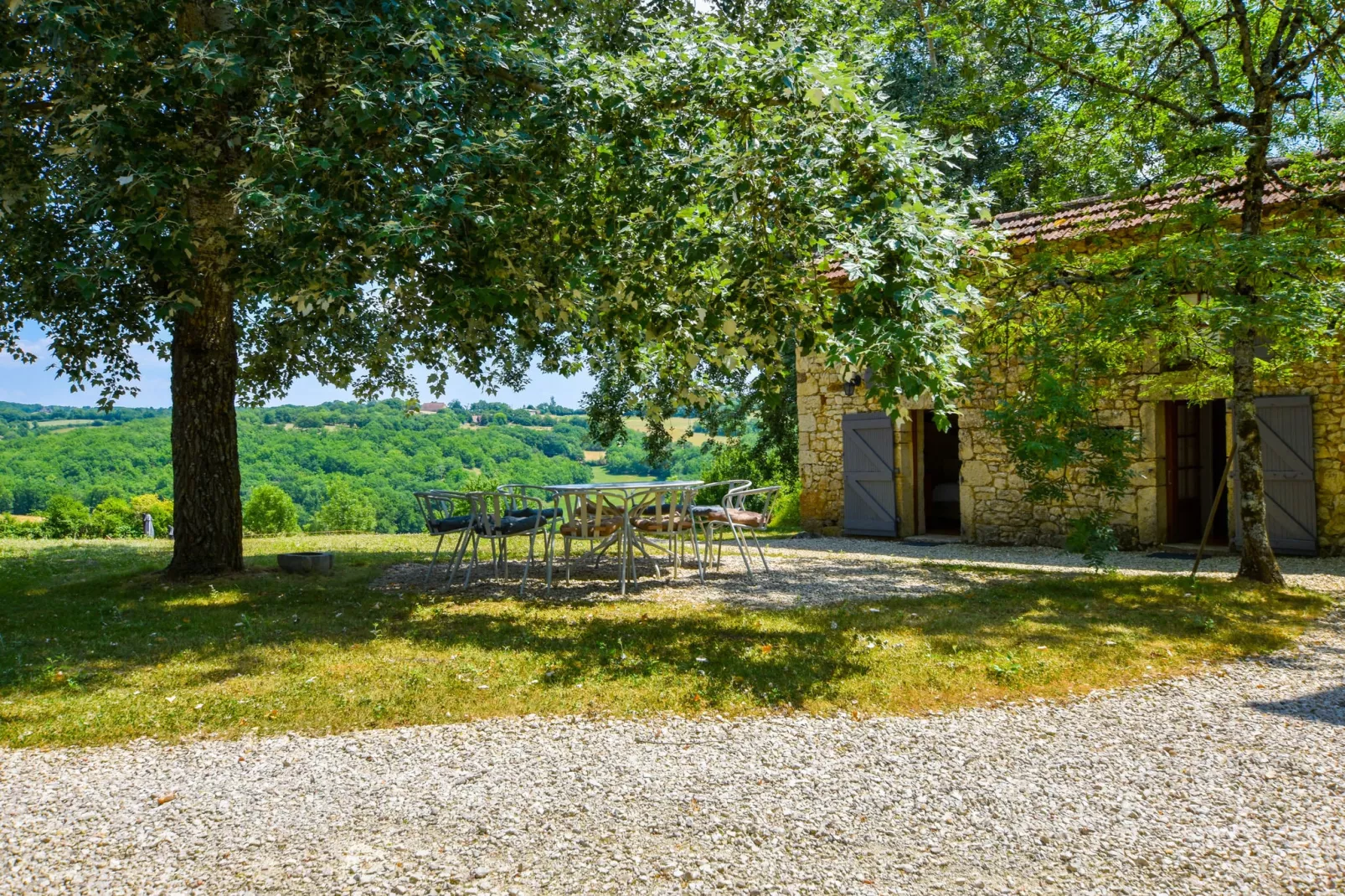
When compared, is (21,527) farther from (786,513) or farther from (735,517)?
(735,517)

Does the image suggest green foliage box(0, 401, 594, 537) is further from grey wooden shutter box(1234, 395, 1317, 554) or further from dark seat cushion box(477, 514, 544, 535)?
grey wooden shutter box(1234, 395, 1317, 554)

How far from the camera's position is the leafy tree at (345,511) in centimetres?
2227

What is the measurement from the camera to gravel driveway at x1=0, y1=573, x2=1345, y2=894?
2.45m

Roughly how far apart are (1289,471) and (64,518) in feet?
84.7

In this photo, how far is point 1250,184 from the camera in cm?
711

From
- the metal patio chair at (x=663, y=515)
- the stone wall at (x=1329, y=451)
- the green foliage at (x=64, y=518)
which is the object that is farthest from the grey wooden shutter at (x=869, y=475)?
the green foliage at (x=64, y=518)

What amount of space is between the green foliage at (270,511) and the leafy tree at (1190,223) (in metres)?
18.5

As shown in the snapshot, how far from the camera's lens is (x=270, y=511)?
71.6 feet

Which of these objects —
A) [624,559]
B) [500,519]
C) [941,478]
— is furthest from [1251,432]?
[941,478]

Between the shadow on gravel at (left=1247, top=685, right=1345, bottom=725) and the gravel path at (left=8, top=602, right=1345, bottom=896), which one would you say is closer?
the gravel path at (left=8, top=602, right=1345, bottom=896)

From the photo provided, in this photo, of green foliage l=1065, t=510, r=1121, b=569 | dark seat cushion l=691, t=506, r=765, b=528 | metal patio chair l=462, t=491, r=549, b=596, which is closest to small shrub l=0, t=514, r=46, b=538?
metal patio chair l=462, t=491, r=549, b=596

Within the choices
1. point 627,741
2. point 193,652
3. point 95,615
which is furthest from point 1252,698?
point 95,615

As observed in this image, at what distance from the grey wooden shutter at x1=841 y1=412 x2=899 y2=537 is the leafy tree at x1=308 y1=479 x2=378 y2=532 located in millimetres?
13899

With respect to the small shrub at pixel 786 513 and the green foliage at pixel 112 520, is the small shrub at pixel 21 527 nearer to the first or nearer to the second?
the green foliage at pixel 112 520
